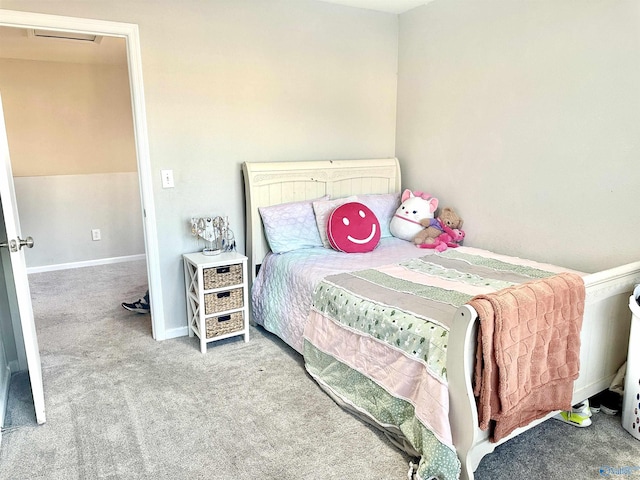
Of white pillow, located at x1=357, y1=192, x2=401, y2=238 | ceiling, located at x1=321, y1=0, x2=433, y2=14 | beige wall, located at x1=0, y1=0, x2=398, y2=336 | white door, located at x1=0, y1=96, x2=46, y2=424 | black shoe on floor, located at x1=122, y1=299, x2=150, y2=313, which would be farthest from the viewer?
black shoe on floor, located at x1=122, y1=299, x2=150, y2=313

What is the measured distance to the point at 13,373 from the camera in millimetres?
2686

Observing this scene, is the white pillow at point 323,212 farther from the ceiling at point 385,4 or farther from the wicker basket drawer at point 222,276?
the ceiling at point 385,4

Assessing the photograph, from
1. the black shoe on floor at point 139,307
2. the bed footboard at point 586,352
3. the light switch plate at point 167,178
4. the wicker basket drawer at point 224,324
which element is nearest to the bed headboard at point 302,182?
the wicker basket drawer at point 224,324

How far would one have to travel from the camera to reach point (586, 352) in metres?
2.09

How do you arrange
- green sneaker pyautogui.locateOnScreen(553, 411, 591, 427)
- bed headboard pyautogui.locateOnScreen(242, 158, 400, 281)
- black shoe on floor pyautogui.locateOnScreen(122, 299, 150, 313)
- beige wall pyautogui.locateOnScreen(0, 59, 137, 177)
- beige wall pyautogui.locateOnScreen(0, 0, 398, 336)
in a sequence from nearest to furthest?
green sneaker pyautogui.locateOnScreen(553, 411, 591, 427), beige wall pyautogui.locateOnScreen(0, 0, 398, 336), bed headboard pyautogui.locateOnScreen(242, 158, 400, 281), black shoe on floor pyautogui.locateOnScreen(122, 299, 150, 313), beige wall pyautogui.locateOnScreen(0, 59, 137, 177)

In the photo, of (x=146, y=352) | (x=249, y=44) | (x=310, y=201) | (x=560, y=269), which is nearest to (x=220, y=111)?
(x=249, y=44)

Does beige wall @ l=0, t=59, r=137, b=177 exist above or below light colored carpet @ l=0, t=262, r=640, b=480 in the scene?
above

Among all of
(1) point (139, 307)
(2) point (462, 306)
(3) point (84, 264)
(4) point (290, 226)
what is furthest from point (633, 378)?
(3) point (84, 264)

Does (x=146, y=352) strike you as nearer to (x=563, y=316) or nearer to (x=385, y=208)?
(x=385, y=208)

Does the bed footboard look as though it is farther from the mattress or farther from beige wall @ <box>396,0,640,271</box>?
the mattress

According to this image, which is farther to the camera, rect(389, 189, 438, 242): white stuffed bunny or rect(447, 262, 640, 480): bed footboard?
rect(389, 189, 438, 242): white stuffed bunny

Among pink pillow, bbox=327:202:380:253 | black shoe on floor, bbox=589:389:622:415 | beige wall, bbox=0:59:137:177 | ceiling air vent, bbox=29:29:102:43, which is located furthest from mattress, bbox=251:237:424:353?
beige wall, bbox=0:59:137:177

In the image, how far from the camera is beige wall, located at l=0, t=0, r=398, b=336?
2.91m

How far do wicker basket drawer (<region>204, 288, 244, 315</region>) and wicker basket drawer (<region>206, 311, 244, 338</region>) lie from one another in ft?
0.19
